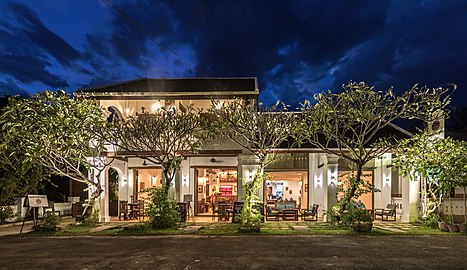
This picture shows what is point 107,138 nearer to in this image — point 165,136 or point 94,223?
point 165,136

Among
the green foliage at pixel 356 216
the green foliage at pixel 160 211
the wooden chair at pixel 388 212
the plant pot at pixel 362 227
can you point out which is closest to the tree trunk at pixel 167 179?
the green foliage at pixel 160 211

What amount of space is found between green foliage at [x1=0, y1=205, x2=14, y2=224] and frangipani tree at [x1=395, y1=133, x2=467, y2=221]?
14.8 metres

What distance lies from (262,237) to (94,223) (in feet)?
22.3

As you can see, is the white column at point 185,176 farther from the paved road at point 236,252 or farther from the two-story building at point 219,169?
the paved road at point 236,252

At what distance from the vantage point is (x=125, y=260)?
26.2 feet

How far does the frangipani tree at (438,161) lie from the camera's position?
458 inches

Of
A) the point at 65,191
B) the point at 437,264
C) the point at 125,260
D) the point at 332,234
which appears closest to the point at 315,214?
the point at 332,234

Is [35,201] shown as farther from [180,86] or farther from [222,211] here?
[180,86]

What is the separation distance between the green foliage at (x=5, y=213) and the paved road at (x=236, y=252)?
4.02 metres

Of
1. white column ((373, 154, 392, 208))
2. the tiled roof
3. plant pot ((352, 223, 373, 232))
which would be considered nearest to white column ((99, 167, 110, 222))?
the tiled roof

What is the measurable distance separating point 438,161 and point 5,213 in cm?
1599

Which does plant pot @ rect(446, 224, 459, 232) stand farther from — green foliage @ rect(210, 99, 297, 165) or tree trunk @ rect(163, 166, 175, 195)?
tree trunk @ rect(163, 166, 175, 195)

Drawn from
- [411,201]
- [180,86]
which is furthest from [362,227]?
[180,86]

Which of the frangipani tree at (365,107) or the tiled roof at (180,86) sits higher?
the tiled roof at (180,86)
